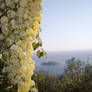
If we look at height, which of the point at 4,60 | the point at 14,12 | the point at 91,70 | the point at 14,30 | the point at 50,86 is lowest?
the point at 50,86

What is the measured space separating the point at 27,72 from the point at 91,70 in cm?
881

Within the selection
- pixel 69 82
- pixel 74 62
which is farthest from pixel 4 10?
pixel 74 62

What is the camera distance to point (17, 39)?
117 centimetres

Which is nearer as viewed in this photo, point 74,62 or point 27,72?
point 27,72

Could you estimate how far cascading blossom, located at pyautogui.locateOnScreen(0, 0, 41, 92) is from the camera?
1.14 m

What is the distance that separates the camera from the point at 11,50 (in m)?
1.13

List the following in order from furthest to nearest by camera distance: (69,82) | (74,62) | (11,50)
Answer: (74,62), (69,82), (11,50)

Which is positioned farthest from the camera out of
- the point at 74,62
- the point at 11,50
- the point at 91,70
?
the point at 74,62

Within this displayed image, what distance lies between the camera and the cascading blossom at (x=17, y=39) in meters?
1.14

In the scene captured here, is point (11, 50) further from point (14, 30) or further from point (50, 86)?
point (50, 86)

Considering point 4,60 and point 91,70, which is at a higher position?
point 4,60

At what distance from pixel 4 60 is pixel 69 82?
7808mm

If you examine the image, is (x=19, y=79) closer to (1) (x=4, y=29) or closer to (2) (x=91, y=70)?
(1) (x=4, y=29)

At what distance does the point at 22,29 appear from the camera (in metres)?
1.20
